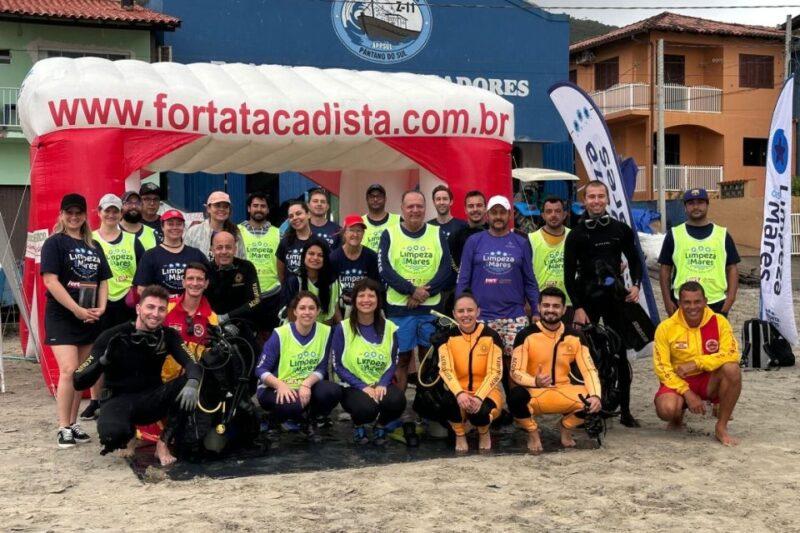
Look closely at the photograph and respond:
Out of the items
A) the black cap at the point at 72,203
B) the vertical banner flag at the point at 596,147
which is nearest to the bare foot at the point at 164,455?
the black cap at the point at 72,203

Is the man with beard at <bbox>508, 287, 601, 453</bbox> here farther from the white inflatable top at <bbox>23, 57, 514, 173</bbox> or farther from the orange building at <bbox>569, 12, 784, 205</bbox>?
the orange building at <bbox>569, 12, 784, 205</bbox>

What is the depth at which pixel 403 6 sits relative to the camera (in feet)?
63.2

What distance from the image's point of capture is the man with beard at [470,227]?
6.55 meters

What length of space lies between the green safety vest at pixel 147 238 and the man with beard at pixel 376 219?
154 centimetres

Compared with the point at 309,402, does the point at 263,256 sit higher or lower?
higher

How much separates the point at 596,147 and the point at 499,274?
1.59 metres

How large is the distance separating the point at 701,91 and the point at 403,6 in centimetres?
1136

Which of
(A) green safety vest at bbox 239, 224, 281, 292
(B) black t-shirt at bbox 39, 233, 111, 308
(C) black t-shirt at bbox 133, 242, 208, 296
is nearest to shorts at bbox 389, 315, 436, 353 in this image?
(A) green safety vest at bbox 239, 224, 281, 292

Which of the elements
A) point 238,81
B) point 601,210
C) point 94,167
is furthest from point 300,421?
point 238,81

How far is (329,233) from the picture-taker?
6.73 metres

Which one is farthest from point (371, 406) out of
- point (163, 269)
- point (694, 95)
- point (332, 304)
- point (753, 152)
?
point (753, 152)

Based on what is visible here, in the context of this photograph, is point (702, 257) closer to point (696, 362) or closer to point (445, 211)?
point (696, 362)

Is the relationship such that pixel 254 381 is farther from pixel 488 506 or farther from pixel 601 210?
pixel 601 210

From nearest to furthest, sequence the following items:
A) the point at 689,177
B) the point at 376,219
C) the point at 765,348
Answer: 1. the point at 376,219
2. the point at 765,348
3. the point at 689,177
